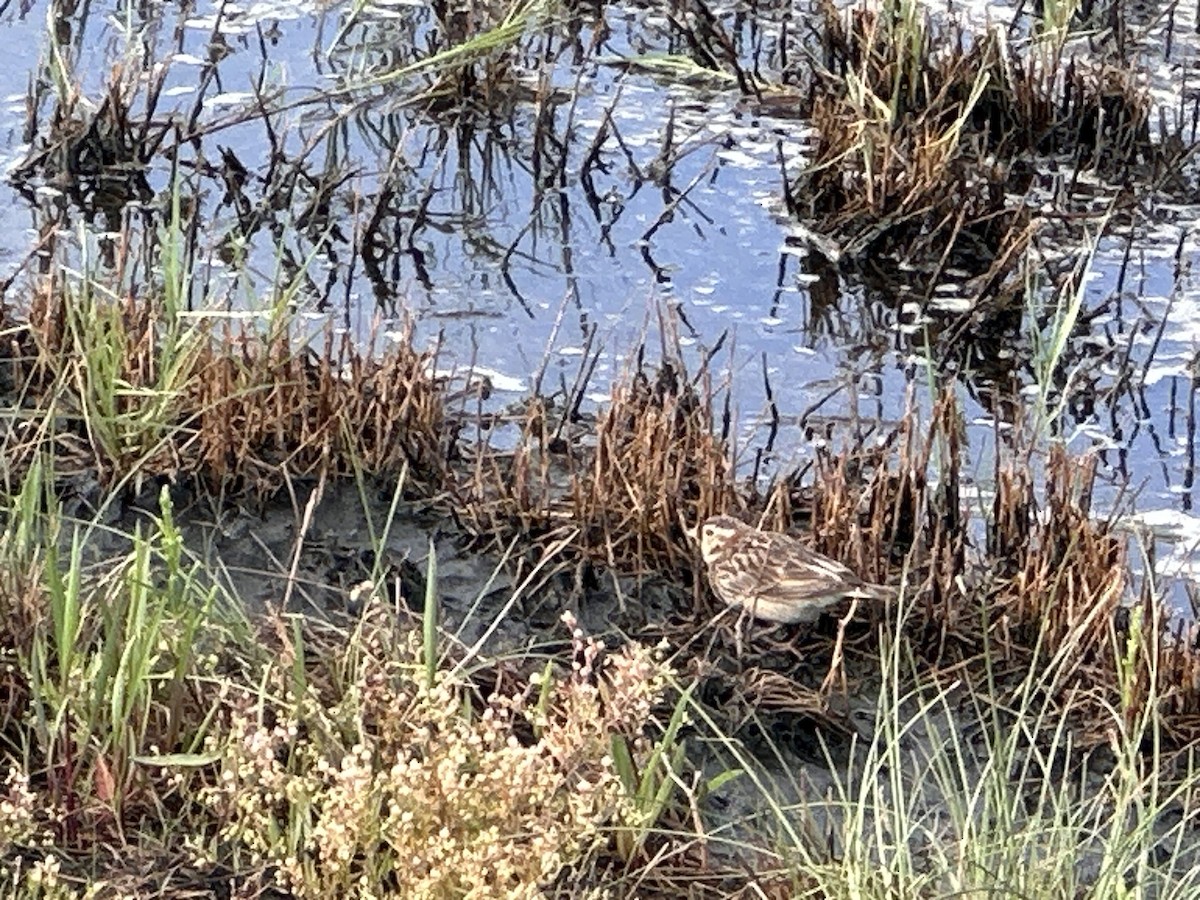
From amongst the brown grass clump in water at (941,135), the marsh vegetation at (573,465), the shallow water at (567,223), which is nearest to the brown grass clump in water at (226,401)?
the marsh vegetation at (573,465)

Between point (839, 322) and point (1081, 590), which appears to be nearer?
point (1081, 590)

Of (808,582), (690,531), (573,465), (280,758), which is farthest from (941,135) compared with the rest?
(280,758)

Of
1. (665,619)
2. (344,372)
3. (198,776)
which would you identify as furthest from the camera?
(344,372)

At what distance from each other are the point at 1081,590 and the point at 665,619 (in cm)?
85

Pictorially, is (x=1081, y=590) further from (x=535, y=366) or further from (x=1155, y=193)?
(x=1155, y=193)

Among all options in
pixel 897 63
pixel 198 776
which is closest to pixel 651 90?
pixel 897 63

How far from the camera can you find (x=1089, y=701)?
4.17 m

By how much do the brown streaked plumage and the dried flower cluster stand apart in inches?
21.0

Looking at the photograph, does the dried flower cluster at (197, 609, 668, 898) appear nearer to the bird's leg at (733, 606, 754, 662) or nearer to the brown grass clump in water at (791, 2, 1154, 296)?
the bird's leg at (733, 606, 754, 662)

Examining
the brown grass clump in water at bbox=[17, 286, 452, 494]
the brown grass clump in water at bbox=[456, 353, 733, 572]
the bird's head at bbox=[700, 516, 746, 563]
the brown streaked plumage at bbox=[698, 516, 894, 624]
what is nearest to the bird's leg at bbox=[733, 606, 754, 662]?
the brown streaked plumage at bbox=[698, 516, 894, 624]

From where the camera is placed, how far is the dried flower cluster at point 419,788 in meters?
3.26

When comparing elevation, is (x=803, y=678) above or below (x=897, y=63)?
below

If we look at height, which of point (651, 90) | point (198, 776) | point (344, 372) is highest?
point (651, 90)

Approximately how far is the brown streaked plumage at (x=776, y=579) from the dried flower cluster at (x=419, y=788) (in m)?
0.53
